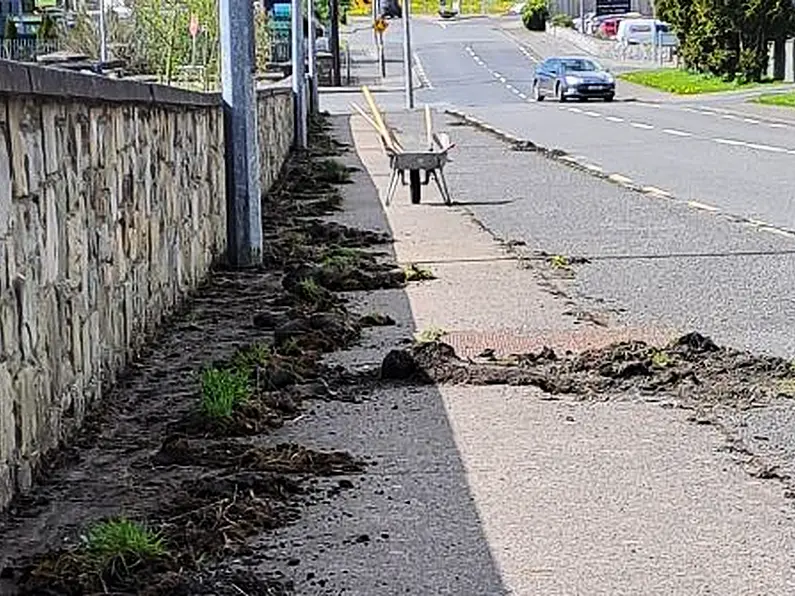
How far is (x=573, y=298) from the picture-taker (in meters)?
11.3

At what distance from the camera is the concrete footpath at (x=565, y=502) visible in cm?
514

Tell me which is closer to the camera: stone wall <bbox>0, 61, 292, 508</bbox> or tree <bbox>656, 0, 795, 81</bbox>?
stone wall <bbox>0, 61, 292, 508</bbox>

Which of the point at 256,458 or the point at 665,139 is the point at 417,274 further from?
the point at 665,139

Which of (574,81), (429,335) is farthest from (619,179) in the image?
(574,81)

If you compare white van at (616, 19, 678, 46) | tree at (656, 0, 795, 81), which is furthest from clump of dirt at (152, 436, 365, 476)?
white van at (616, 19, 678, 46)

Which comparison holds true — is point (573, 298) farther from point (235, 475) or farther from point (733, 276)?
point (235, 475)

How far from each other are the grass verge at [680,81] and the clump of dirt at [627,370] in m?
51.1

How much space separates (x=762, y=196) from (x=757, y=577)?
48.3 feet

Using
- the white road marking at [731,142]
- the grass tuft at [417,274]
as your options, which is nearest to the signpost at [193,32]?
the white road marking at [731,142]

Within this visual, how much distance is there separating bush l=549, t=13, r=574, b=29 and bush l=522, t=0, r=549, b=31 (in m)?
1.50

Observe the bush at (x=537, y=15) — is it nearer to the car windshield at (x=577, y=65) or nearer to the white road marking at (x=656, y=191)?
the car windshield at (x=577, y=65)

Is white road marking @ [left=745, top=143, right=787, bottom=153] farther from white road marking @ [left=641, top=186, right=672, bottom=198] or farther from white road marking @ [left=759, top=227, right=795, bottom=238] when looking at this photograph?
white road marking @ [left=759, top=227, right=795, bottom=238]

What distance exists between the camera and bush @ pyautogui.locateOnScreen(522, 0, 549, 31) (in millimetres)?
113812

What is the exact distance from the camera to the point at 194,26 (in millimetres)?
30312
